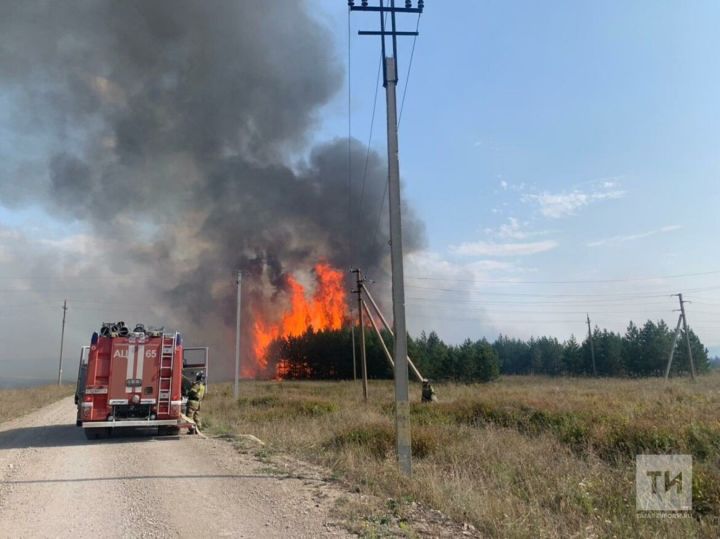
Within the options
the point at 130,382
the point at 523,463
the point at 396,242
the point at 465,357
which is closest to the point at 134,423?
the point at 130,382

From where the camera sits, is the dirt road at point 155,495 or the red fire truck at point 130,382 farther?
the red fire truck at point 130,382

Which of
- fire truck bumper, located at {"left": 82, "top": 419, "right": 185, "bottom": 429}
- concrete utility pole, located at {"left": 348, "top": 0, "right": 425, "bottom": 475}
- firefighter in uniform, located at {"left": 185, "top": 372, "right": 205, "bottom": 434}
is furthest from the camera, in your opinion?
firefighter in uniform, located at {"left": 185, "top": 372, "right": 205, "bottom": 434}

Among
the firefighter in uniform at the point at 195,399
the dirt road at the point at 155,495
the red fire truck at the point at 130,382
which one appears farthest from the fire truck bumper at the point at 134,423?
the firefighter in uniform at the point at 195,399

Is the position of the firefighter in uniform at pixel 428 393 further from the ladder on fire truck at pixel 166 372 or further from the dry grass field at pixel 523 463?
the ladder on fire truck at pixel 166 372

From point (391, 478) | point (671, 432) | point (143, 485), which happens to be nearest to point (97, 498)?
point (143, 485)

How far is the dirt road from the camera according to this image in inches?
203

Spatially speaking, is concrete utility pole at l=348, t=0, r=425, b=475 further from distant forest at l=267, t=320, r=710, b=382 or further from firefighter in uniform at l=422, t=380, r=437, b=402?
distant forest at l=267, t=320, r=710, b=382

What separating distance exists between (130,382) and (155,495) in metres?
6.37

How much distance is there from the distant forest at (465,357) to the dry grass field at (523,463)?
46.4 meters

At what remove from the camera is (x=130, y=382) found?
12.1m

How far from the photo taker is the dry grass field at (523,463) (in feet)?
16.9

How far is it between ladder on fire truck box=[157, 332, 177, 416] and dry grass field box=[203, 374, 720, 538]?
1.87 m

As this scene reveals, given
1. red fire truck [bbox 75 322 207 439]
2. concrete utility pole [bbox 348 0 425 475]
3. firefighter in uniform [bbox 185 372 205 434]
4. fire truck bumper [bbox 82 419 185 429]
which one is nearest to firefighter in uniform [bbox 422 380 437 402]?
firefighter in uniform [bbox 185 372 205 434]

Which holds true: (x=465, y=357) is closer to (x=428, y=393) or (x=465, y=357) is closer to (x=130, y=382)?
(x=428, y=393)
